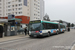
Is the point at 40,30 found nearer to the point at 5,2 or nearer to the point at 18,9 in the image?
the point at 18,9

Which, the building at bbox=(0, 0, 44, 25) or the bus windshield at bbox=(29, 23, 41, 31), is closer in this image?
the bus windshield at bbox=(29, 23, 41, 31)

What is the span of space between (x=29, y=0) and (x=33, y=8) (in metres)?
6.76

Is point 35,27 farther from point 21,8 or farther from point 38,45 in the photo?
point 21,8

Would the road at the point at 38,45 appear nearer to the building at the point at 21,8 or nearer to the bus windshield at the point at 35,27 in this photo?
the bus windshield at the point at 35,27

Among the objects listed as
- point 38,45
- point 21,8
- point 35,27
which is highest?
point 21,8

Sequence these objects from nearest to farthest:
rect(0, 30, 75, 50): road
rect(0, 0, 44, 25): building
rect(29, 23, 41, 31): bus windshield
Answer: rect(0, 30, 75, 50): road
rect(29, 23, 41, 31): bus windshield
rect(0, 0, 44, 25): building

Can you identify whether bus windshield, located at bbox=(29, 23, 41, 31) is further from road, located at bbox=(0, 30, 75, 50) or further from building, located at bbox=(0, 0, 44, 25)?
building, located at bbox=(0, 0, 44, 25)

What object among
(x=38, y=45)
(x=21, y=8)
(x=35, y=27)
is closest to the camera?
(x=38, y=45)

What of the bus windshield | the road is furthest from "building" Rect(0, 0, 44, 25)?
the road

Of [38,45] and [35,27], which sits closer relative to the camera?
[38,45]

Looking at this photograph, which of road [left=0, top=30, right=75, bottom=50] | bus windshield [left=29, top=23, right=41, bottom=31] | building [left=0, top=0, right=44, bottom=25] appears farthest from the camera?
building [left=0, top=0, right=44, bottom=25]

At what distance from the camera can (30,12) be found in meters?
67.4

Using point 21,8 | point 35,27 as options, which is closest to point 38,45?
point 35,27

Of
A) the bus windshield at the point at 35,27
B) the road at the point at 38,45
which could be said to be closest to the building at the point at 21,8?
the bus windshield at the point at 35,27
